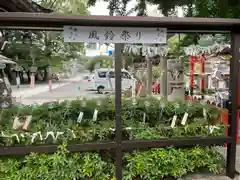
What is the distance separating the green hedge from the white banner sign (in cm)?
107

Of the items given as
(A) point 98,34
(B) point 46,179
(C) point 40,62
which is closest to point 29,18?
(A) point 98,34

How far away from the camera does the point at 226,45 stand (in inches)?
212

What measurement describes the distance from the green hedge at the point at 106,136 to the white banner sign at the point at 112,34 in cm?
107

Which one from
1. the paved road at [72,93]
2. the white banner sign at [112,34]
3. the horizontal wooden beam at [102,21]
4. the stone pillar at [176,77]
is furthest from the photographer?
the stone pillar at [176,77]

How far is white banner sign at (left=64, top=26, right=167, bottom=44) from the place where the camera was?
8.63 feet

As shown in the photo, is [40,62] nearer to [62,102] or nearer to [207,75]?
[62,102]

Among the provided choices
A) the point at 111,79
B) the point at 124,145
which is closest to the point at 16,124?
the point at 124,145

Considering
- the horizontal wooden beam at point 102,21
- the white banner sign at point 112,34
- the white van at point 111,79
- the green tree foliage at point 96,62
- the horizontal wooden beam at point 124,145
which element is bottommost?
the horizontal wooden beam at point 124,145

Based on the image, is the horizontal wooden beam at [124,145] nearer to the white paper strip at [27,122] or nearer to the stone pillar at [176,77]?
the white paper strip at [27,122]

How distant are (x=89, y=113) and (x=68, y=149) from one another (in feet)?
2.36

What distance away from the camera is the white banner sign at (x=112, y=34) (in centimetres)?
263

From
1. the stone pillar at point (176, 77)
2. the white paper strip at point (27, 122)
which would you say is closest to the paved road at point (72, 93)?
the white paper strip at point (27, 122)

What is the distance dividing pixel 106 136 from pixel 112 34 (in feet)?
4.33

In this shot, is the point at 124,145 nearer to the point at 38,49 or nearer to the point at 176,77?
the point at 38,49
